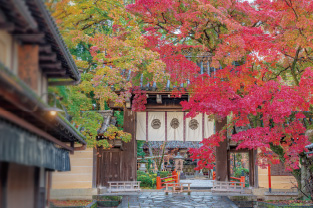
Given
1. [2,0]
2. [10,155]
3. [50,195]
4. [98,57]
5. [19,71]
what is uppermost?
[98,57]

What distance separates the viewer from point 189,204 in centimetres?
1499

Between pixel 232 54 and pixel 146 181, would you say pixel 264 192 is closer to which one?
pixel 232 54

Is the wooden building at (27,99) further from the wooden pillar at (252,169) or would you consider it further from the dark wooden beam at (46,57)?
the wooden pillar at (252,169)

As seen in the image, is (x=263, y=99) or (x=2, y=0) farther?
(x=263, y=99)

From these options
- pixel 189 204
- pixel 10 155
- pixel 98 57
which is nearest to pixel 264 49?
pixel 98 57

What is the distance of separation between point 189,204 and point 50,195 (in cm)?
893

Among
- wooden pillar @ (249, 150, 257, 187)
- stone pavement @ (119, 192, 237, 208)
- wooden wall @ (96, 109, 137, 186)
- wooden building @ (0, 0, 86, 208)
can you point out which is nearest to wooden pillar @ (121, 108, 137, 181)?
wooden wall @ (96, 109, 137, 186)

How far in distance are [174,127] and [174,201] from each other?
180 inches

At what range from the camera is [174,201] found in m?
16.0

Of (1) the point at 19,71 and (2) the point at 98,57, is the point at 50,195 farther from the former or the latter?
(2) the point at 98,57

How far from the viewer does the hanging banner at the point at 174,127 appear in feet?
63.4

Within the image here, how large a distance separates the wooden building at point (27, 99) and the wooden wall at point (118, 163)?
10708mm

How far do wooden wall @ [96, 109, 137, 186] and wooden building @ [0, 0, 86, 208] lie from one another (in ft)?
35.1

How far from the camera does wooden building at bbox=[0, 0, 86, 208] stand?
4395mm
